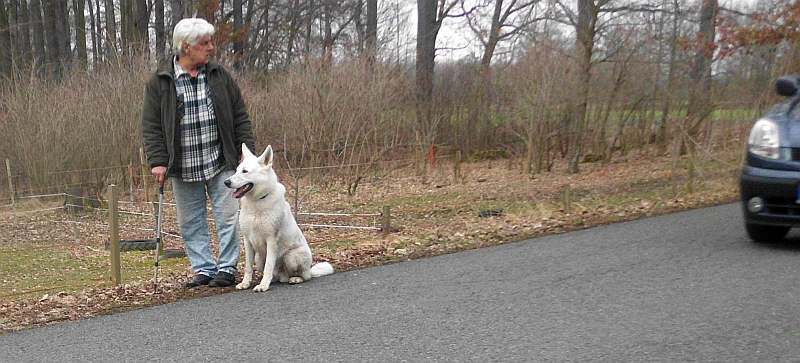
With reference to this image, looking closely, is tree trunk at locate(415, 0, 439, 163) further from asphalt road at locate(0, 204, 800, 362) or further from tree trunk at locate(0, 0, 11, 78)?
tree trunk at locate(0, 0, 11, 78)

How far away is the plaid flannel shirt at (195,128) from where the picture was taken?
639 cm

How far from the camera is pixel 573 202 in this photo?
12242 millimetres

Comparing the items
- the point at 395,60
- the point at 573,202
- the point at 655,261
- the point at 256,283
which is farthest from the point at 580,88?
the point at 256,283

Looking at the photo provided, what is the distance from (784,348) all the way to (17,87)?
687 inches

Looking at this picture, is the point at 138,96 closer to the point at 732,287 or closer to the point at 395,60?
the point at 395,60

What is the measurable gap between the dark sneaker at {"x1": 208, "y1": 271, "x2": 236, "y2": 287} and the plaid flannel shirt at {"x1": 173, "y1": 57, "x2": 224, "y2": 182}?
0.81 metres

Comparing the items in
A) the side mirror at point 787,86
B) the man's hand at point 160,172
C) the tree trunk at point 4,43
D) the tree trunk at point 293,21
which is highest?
the tree trunk at point 293,21

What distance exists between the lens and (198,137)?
645cm

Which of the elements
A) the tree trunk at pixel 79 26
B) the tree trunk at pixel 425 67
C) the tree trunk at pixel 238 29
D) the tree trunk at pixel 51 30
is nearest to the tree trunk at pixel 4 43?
the tree trunk at pixel 51 30

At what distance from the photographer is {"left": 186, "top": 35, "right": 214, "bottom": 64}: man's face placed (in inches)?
246

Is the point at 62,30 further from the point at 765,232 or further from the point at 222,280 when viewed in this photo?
the point at 765,232

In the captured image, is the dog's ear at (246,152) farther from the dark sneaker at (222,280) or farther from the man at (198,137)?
the dark sneaker at (222,280)

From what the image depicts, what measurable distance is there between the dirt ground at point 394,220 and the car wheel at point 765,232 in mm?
2103

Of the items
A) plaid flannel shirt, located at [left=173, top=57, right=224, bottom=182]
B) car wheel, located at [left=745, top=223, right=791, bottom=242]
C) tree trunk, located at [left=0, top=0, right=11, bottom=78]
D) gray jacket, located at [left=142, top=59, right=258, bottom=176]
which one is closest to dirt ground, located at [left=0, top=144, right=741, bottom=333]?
plaid flannel shirt, located at [left=173, top=57, right=224, bottom=182]
